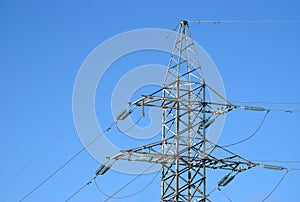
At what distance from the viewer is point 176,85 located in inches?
1982

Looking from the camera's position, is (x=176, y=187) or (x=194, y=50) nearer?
(x=176, y=187)

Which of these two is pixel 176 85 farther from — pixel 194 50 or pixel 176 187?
pixel 176 187

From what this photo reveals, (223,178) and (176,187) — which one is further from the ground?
(223,178)

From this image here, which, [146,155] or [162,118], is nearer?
[146,155]

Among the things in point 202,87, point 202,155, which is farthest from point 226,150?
point 202,87

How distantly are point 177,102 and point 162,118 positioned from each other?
78.1 inches

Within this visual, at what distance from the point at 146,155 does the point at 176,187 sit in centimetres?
290

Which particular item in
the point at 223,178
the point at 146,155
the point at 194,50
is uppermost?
the point at 194,50

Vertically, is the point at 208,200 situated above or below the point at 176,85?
below

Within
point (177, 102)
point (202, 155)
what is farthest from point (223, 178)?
point (177, 102)

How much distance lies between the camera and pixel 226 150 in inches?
1919

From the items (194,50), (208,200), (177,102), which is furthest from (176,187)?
(194,50)

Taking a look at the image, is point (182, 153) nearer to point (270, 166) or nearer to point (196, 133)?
point (196, 133)

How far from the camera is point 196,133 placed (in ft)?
162
